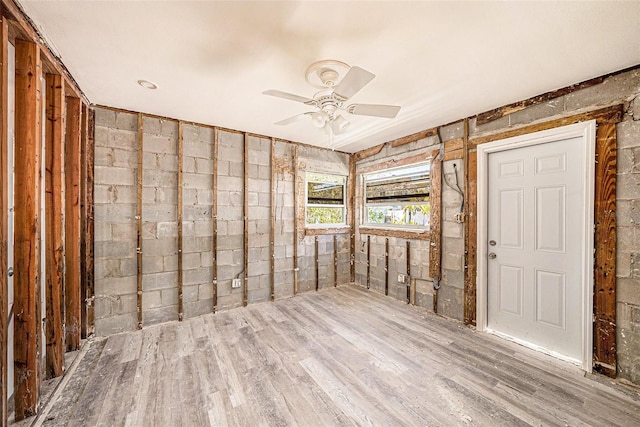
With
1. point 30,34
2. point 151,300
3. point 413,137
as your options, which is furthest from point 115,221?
point 413,137

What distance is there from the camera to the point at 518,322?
2738 mm

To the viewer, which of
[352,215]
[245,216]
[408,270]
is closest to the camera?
[245,216]

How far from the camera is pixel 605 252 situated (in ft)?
7.03

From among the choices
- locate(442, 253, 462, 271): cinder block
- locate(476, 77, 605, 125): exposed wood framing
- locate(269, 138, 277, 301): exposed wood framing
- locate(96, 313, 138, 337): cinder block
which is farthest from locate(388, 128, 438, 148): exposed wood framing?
locate(96, 313, 138, 337): cinder block

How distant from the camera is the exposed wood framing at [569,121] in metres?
2.09

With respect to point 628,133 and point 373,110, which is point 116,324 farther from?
point 628,133

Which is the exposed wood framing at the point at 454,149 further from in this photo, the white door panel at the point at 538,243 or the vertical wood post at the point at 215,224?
the vertical wood post at the point at 215,224

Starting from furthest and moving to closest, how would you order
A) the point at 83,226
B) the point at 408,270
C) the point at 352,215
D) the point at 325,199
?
the point at 352,215 → the point at 325,199 → the point at 408,270 → the point at 83,226

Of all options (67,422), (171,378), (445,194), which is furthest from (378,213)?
(67,422)

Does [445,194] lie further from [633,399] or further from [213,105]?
[213,105]

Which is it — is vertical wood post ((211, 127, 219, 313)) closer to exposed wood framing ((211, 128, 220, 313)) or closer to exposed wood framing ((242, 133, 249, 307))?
exposed wood framing ((211, 128, 220, 313))

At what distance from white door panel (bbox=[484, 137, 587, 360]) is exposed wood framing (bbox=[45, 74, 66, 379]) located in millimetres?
4301

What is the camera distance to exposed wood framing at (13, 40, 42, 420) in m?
1.64

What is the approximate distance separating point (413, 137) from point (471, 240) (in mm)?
1694
